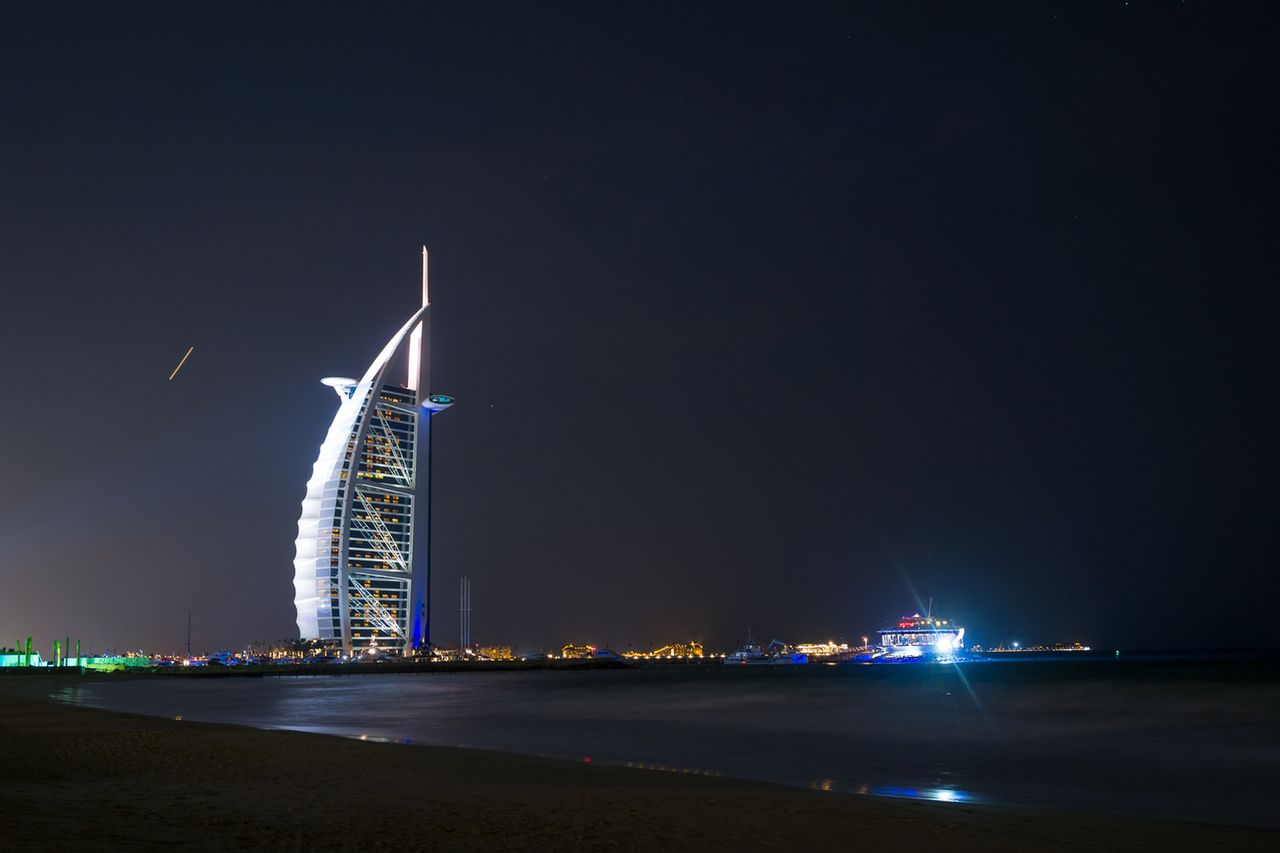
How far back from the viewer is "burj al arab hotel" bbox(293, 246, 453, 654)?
133 meters

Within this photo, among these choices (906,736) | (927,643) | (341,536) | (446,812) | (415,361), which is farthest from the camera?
(927,643)

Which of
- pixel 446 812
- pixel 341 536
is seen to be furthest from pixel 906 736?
pixel 341 536

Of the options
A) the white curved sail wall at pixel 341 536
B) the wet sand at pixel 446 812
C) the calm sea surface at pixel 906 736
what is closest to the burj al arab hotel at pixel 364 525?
the white curved sail wall at pixel 341 536

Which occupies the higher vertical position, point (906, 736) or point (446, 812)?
point (446, 812)

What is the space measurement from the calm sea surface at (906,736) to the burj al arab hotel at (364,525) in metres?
79.2

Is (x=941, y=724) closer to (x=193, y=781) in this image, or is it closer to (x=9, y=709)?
(x=193, y=781)

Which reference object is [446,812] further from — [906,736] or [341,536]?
[341,536]

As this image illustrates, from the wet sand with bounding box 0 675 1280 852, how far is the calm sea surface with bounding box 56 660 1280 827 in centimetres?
348

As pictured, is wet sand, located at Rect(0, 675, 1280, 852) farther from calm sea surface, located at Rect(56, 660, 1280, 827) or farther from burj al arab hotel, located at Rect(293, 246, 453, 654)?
burj al arab hotel, located at Rect(293, 246, 453, 654)

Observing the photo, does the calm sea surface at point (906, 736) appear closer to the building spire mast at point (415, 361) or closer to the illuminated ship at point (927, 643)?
the building spire mast at point (415, 361)

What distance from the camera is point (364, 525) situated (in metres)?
136

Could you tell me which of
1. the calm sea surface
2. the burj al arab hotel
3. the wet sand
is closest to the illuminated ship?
the burj al arab hotel

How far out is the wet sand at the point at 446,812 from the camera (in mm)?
9811

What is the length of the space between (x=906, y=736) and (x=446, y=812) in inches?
903
